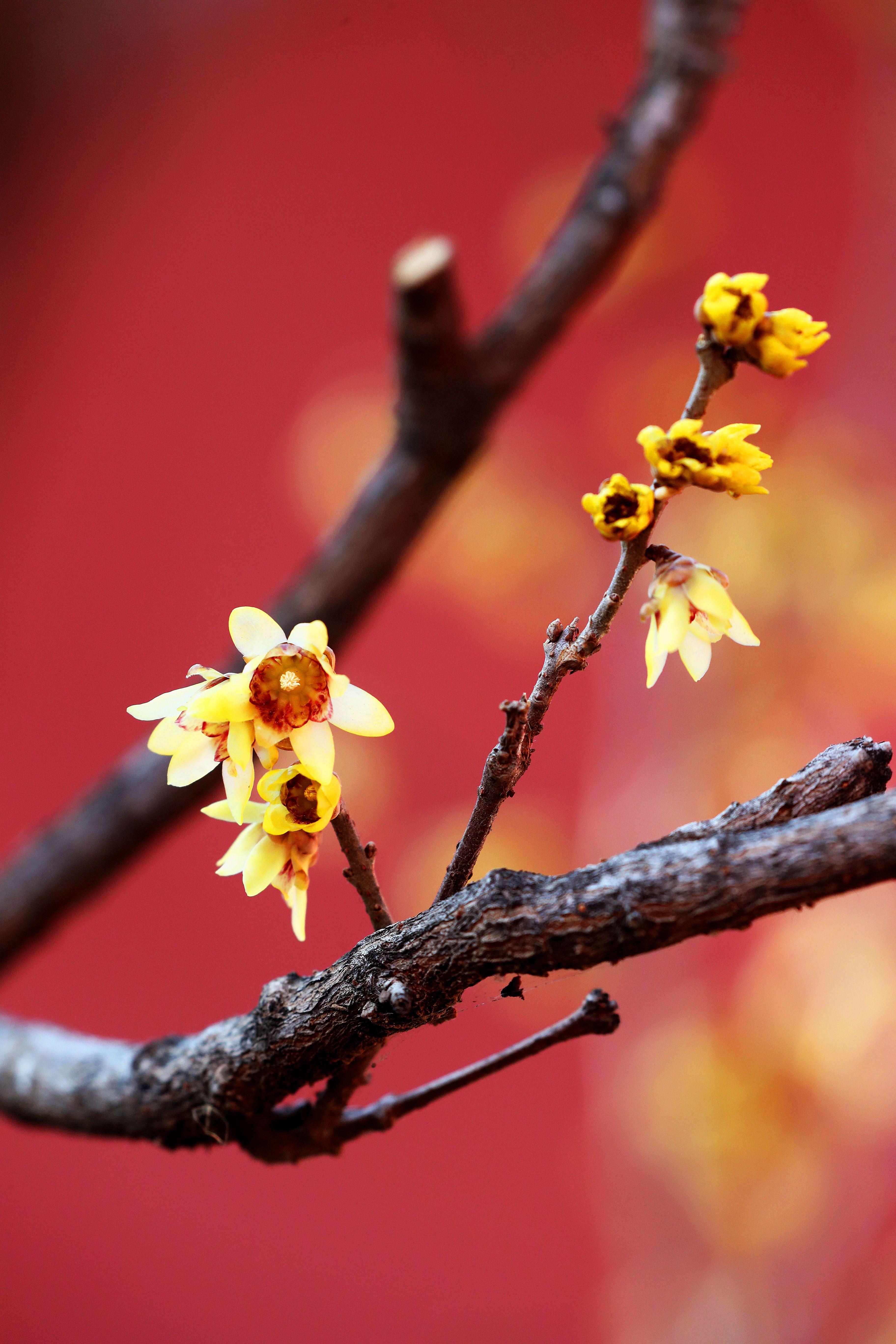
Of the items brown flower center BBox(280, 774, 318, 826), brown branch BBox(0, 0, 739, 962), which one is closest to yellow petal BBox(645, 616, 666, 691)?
brown flower center BBox(280, 774, 318, 826)

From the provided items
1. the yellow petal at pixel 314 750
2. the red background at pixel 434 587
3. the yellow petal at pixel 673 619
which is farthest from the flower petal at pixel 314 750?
the red background at pixel 434 587

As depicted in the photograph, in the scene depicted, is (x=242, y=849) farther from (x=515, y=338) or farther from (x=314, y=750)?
(x=515, y=338)

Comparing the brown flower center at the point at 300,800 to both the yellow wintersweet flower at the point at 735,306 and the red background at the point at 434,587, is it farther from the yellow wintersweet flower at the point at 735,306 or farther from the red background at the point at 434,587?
the red background at the point at 434,587

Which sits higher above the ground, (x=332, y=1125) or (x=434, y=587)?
(x=434, y=587)

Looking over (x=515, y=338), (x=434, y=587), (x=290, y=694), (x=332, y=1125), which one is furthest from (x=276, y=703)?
(x=434, y=587)

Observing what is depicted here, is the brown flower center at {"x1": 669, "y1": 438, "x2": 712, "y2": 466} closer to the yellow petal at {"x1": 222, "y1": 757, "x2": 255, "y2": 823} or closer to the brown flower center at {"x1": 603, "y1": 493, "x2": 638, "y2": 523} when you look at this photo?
the brown flower center at {"x1": 603, "y1": 493, "x2": 638, "y2": 523}
